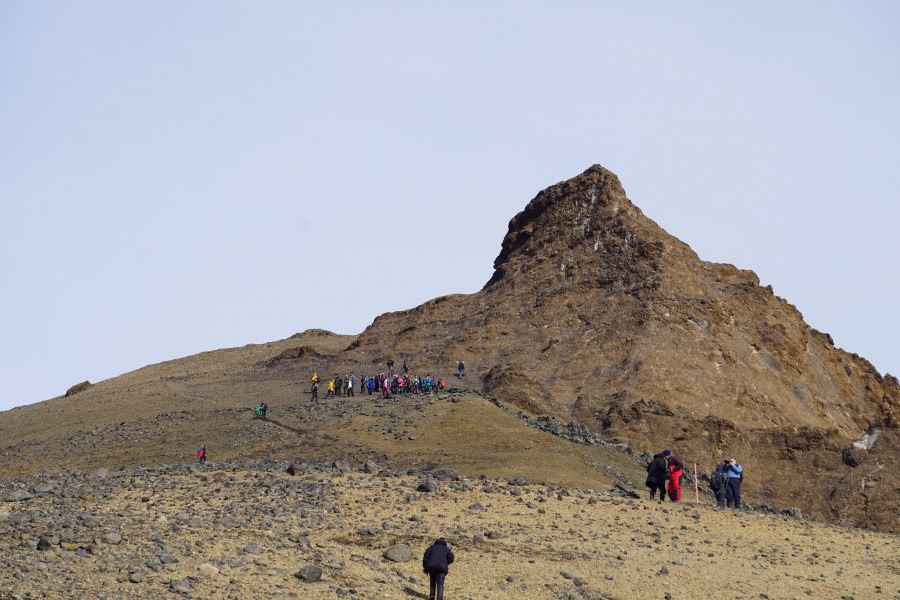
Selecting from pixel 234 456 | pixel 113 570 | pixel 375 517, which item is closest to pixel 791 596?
pixel 375 517

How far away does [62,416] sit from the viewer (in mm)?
60906

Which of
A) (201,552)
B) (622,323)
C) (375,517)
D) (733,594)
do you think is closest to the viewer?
(201,552)

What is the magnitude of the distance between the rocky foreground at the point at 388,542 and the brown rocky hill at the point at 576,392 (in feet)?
20.7

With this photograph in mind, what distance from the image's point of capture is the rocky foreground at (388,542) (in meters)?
17.5

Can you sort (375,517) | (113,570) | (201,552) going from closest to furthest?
(113,570), (201,552), (375,517)

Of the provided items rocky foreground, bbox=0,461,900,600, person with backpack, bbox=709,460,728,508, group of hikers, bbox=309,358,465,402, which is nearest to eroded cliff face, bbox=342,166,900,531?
group of hikers, bbox=309,358,465,402

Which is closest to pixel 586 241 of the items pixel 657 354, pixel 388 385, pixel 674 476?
pixel 657 354

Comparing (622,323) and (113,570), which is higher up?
(622,323)

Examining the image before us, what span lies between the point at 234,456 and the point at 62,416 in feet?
81.8

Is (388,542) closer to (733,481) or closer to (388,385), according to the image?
(733,481)

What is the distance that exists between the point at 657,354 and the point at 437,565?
34.9 meters

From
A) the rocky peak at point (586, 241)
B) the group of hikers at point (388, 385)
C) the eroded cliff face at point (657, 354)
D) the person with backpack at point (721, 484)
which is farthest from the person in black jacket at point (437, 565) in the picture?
the rocky peak at point (586, 241)

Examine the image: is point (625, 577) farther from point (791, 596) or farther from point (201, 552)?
point (201, 552)

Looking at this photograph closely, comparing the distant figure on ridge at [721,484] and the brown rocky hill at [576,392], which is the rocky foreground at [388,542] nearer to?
the distant figure on ridge at [721,484]
